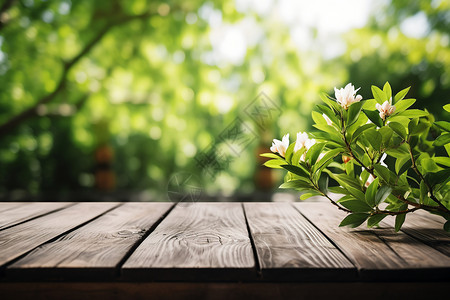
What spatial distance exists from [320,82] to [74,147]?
504cm

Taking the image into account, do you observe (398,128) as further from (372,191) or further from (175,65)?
(175,65)

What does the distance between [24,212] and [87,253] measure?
2.69ft

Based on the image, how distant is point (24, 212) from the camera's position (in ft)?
4.83

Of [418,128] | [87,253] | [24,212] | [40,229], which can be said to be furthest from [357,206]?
[24,212]

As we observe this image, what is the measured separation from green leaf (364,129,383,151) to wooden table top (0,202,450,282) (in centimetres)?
27

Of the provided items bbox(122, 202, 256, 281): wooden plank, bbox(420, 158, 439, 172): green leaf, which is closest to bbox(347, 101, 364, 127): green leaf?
bbox(420, 158, 439, 172): green leaf

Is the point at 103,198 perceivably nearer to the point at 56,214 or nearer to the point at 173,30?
the point at 173,30

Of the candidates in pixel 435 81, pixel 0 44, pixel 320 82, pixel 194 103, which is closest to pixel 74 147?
pixel 0 44

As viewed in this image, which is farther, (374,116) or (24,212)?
(24,212)

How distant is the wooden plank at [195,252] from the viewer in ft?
2.38

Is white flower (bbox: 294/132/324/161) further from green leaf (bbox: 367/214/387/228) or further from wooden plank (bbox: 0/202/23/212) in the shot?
wooden plank (bbox: 0/202/23/212)

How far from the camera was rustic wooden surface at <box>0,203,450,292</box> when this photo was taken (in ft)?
2.38
